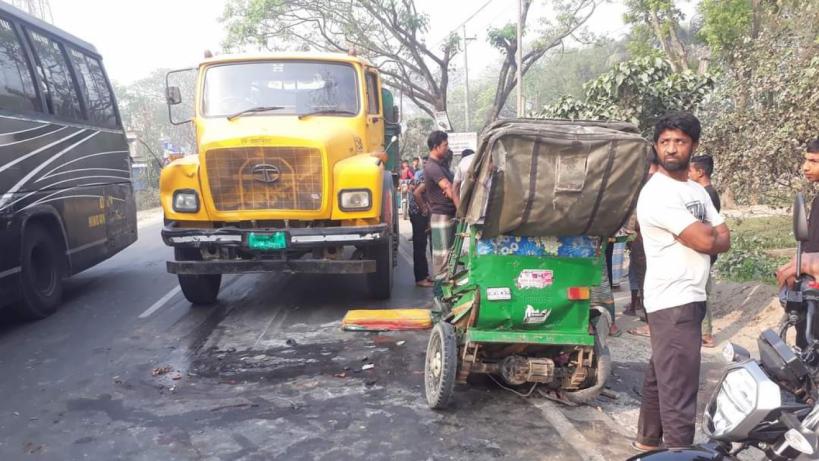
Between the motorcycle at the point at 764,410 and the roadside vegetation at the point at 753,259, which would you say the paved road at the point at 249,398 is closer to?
the motorcycle at the point at 764,410

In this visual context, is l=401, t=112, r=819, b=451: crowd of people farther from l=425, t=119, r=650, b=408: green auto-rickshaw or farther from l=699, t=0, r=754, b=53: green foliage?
l=699, t=0, r=754, b=53: green foliage

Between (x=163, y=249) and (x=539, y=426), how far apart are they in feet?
32.1

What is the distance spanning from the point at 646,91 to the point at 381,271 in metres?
4.63

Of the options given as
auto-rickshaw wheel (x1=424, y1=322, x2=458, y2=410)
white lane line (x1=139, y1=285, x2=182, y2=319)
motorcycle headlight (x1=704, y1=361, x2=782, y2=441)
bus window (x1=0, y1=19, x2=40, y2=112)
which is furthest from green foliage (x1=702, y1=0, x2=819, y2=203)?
bus window (x1=0, y1=19, x2=40, y2=112)

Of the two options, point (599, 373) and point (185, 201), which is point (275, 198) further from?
point (599, 373)

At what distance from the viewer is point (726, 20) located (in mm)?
12047

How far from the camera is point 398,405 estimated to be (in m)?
4.30

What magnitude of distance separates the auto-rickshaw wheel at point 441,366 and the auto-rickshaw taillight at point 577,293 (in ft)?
2.61

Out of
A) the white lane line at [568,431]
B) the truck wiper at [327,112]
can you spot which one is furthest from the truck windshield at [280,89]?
the white lane line at [568,431]

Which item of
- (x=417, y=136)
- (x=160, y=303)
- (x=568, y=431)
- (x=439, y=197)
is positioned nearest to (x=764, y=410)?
(x=568, y=431)

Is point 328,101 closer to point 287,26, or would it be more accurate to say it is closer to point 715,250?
point 715,250

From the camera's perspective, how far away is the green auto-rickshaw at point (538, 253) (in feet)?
12.1

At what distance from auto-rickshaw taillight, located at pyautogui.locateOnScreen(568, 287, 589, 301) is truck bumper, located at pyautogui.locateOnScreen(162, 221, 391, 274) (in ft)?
8.58

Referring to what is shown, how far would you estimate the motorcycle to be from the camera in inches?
69.4
